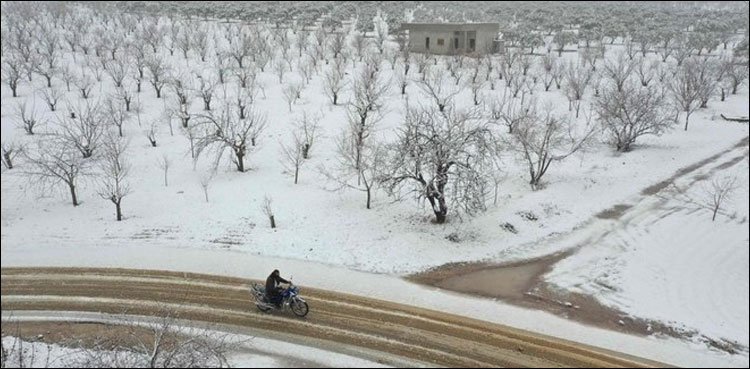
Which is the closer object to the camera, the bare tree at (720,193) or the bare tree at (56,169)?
the bare tree at (720,193)

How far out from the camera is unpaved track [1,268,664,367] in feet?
54.4

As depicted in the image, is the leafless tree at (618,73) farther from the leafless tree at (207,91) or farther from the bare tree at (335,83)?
the leafless tree at (207,91)

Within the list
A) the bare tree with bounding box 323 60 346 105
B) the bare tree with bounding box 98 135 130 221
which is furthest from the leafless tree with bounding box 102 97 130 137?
the bare tree with bounding box 323 60 346 105

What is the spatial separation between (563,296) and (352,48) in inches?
1901

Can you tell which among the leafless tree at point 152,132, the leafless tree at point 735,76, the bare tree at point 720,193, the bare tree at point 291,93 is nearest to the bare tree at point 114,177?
the leafless tree at point 152,132

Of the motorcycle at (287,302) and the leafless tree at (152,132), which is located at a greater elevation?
the leafless tree at (152,132)

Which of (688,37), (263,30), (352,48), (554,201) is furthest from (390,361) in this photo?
(688,37)

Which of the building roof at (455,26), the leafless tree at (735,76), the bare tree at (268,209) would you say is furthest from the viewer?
the building roof at (455,26)

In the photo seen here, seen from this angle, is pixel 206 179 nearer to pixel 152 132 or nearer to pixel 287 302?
pixel 152 132

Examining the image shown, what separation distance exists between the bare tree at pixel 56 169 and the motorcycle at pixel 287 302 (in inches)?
593

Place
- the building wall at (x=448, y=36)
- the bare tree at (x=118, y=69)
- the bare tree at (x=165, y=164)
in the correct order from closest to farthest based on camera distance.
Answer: the bare tree at (x=165, y=164) → the bare tree at (x=118, y=69) → the building wall at (x=448, y=36)

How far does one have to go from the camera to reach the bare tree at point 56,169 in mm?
28203

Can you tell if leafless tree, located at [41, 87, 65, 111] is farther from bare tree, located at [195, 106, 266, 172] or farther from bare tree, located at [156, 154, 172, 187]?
bare tree, located at [156, 154, 172, 187]

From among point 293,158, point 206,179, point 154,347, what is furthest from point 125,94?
point 154,347
